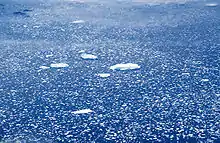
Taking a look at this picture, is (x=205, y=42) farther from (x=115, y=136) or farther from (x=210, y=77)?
(x=115, y=136)

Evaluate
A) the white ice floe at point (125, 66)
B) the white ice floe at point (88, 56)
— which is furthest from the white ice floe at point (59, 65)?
the white ice floe at point (125, 66)

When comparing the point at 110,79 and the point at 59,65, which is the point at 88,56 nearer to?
the point at 59,65

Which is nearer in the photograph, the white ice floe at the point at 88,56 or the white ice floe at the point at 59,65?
the white ice floe at the point at 59,65

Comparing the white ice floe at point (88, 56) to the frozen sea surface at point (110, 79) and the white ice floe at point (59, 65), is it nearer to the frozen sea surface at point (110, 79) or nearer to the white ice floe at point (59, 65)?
the frozen sea surface at point (110, 79)

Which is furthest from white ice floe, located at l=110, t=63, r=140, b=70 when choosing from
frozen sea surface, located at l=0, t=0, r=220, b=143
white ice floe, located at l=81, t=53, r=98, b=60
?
white ice floe, located at l=81, t=53, r=98, b=60

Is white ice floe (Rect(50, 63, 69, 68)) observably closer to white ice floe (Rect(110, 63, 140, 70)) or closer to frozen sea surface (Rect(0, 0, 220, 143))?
frozen sea surface (Rect(0, 0, 220, 143))

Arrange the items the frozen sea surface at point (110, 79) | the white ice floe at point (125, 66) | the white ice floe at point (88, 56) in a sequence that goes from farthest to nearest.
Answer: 1. the white ice floe at point (88, 56)
2. the white ice floe at point (125, 66)
3. the frozen sea surface at point (110, 79)

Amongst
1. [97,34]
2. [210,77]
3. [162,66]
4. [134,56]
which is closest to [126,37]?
[97,34]

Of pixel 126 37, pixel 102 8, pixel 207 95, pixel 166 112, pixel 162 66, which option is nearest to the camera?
pixel 166 112
